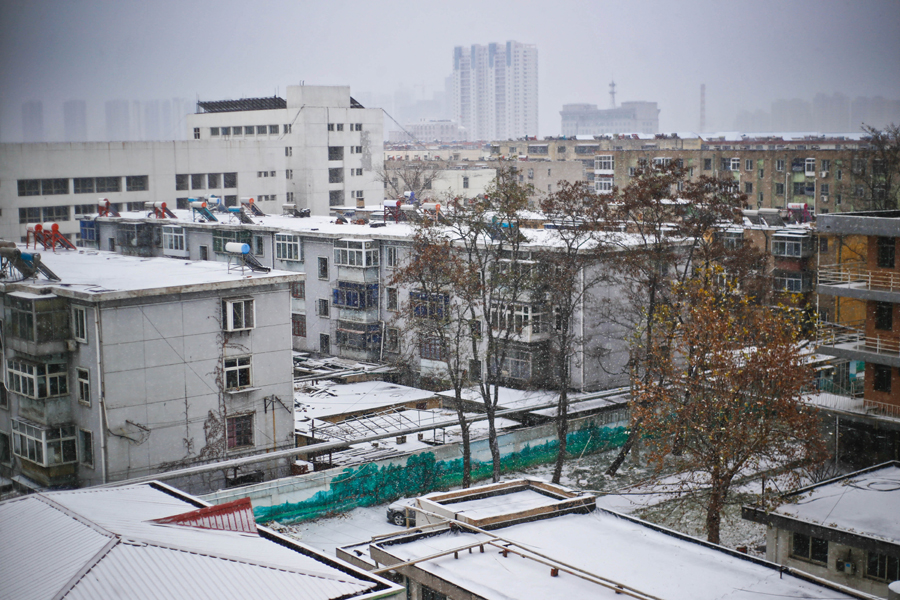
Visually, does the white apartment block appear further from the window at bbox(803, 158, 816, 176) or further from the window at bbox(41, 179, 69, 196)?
the window at bbox(803, 158, 816, 176)

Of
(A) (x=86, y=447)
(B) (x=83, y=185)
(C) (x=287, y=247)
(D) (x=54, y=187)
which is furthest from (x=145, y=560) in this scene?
(B) (x=83, y=185)

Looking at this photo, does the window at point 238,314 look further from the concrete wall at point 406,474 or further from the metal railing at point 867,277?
the metal railing at point 867,277

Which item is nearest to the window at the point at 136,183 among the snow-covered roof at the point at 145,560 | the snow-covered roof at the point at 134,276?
the snow-covered roof at the point at 134,276

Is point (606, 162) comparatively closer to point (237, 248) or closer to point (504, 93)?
point (237, 248)

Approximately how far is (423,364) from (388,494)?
7811mm

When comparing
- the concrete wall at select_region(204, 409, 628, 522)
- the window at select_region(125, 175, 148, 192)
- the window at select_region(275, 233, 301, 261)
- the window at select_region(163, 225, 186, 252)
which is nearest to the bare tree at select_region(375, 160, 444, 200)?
the window at select_region(125, 175, 148, 192)

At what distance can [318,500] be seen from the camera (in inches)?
797

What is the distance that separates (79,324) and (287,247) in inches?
582

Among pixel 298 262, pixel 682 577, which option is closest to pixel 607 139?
pixel 298 262

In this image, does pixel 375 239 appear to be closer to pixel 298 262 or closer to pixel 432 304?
pixel 298 262

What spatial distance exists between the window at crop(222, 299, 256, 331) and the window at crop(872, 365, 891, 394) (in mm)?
13579

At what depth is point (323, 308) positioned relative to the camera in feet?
105

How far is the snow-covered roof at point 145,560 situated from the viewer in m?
8.75

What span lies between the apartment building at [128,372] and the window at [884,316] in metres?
13.1
